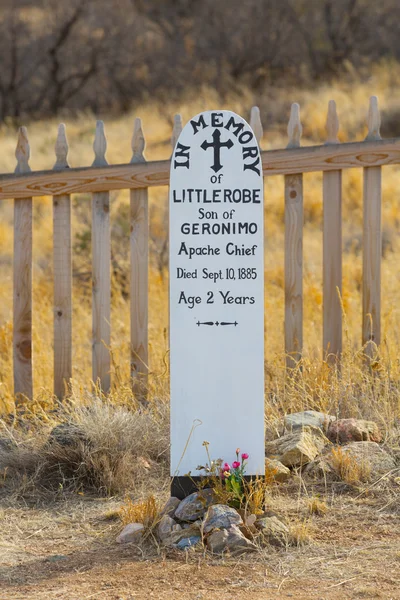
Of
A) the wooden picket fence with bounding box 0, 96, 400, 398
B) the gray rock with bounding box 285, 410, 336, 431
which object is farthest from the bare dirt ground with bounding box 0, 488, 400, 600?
the wooden picket fence with bounding box 0, 96, 400, 398

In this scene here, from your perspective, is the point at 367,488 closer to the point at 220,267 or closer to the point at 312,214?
the point at 220,267

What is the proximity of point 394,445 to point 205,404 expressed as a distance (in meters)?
1.21

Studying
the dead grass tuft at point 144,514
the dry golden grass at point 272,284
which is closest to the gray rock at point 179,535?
the dead grass tuft at point 144,514

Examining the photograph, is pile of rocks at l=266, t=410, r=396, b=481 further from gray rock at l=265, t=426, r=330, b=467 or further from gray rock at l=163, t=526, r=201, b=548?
gray rock at l=163, t=526, r=201, b=548

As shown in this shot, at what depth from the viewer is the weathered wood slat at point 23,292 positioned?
5508 millimetres

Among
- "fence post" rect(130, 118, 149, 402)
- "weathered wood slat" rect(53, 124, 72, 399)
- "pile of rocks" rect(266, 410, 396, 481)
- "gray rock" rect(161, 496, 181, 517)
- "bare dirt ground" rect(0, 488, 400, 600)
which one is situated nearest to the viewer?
"bare dirt ground" rect(0, 488, 400, 600)

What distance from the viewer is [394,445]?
431cm

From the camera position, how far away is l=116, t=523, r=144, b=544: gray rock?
3.46 metres

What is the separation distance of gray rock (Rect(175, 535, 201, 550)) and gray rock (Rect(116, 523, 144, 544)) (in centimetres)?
20

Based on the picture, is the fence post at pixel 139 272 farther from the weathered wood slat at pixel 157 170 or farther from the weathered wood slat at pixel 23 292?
the weathered wood slat at pixel 23 292

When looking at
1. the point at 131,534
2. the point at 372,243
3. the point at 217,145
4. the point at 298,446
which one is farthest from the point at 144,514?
the point at 372,243

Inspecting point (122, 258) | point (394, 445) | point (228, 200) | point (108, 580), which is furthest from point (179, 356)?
point (122, 258)

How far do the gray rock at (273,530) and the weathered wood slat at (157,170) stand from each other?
2380 millimetres

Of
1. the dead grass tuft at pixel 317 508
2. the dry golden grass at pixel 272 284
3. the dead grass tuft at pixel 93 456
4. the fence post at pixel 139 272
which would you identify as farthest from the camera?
the fence post at pixel 139 272
